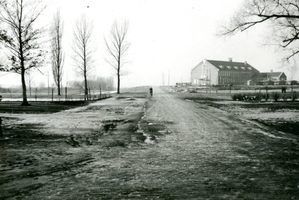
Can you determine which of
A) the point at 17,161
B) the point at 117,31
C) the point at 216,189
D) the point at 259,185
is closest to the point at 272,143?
the point at 259,185

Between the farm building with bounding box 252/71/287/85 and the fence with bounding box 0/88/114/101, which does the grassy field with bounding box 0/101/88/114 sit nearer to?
the fence with bounding box 0/88/114/101

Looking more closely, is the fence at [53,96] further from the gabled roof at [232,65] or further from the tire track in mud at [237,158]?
the gabled roof at [232,65]

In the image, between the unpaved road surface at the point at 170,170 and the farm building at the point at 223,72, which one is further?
the farm building at the point at 223,72

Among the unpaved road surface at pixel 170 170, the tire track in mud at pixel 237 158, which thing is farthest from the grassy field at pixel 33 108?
the tire track in mud at pixel 237 158

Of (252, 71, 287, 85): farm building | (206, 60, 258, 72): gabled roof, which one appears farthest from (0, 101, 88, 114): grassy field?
(252, 71, 287, 85): farm building

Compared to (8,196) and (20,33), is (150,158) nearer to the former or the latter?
(8,196)

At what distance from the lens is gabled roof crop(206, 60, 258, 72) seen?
96125 mm

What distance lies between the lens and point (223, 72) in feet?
309

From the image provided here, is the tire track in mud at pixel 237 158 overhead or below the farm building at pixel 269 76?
below

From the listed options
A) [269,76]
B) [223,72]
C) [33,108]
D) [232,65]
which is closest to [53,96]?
[33,108]

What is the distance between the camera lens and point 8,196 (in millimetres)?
4133

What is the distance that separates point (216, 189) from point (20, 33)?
21.0 m

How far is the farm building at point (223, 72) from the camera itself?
9381 centimetres

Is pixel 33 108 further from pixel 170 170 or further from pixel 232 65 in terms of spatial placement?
pixel 232 65
